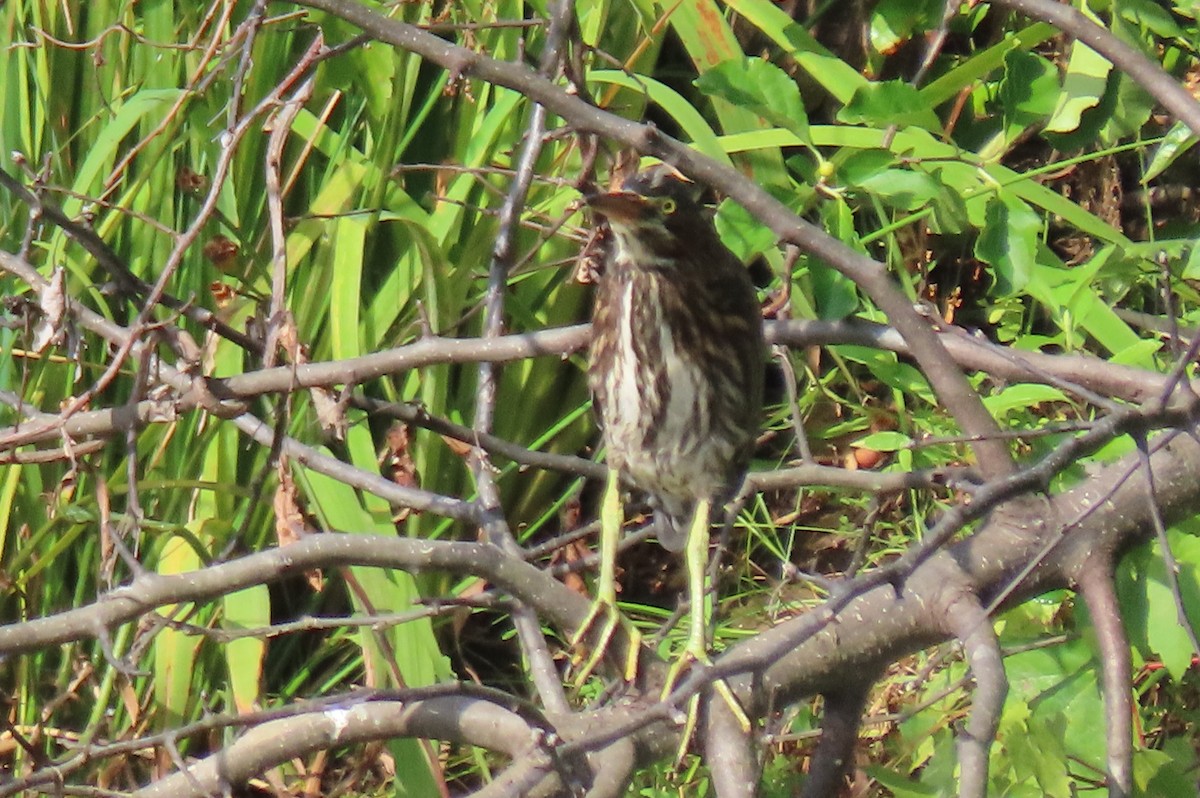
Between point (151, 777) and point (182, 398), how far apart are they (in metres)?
1.49

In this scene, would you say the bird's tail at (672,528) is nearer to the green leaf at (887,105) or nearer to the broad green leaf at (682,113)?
the broad green leaf at (682,113)

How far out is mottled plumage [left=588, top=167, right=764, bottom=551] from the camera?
273cm

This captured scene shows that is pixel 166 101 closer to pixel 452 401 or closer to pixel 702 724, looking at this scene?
pixel 452 401

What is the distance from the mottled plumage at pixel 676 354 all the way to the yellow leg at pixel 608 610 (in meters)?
0.12

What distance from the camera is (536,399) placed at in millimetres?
3635

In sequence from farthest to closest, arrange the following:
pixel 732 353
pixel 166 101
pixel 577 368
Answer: pixel 577 368
pixel 166 101
pixel 732 353

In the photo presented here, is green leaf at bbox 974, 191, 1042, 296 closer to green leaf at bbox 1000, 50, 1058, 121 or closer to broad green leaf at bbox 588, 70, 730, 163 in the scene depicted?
green leaf at bbox 1000, 50, 1058, 121

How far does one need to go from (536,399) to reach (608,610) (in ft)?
4.68

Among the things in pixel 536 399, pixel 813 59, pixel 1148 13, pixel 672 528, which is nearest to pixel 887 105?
pixel 1148 13

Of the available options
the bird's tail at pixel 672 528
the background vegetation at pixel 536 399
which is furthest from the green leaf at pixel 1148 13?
the bird's tail at pixel 672 528

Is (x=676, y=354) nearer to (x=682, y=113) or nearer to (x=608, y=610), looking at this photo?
(x=682, y=113)

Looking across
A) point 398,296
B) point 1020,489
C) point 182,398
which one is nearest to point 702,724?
point 1020,489

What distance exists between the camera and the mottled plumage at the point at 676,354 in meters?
2.73

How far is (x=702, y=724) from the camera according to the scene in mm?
1890
